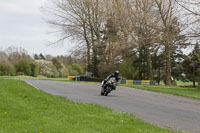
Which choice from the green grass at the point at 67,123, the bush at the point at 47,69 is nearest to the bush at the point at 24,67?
the bush at the point at 47,69

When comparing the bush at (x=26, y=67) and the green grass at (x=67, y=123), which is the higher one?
the bush at (x=26, y=67)

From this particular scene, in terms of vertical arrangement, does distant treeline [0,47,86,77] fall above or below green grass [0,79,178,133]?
above

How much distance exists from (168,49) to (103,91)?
74.7ft

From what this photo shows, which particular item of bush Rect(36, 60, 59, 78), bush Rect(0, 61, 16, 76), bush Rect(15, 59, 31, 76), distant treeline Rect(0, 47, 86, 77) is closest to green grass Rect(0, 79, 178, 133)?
distant treeline Rect(0, 47, 86, 77)

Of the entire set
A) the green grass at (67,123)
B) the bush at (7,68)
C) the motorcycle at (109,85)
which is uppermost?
the bush at (7,68)

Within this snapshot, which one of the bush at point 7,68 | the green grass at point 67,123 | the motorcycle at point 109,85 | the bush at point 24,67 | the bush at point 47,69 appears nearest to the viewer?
the green grass at point 67,123

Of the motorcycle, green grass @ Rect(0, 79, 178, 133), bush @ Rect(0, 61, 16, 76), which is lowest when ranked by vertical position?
green grass @ Rect(0, 79, 178, 133)

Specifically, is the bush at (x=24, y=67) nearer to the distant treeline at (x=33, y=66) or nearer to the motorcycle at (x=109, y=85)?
the distant treeline at (x=33, y=66)

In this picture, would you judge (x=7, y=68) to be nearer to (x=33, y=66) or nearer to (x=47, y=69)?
(x=33, y=66)

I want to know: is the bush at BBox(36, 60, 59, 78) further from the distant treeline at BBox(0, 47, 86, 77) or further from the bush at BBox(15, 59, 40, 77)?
the bush at BBox(15, 59, 40, 77)

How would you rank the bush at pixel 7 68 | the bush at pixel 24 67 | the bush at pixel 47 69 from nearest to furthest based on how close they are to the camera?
the bush at pixel 7 68
the bush at pixel 24 67
the bush at pixel 47 69

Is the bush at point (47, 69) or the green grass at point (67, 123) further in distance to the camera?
the bush at point (47, 69)

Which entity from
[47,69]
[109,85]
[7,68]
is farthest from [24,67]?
[109,85]

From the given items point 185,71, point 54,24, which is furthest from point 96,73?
point 185,71
